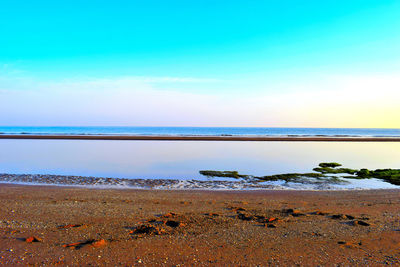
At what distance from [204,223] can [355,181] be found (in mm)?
12039

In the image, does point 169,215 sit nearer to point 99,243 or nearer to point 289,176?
point 99,243

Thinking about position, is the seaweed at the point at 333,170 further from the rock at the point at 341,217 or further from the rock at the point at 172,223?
the rock at the point at 172,223

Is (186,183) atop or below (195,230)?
below

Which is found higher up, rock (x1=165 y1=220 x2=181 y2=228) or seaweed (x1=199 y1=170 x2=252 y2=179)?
rock (x1=165 y1=220 x2=181 y2=228)

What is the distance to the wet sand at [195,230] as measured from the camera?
18.6 feet

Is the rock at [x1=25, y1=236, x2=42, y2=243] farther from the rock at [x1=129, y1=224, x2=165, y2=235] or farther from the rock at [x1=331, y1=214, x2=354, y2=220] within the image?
the rock at [x1=331, y1=214, x2=354, y2=220]

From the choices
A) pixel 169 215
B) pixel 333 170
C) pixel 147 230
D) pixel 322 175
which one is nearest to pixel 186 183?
pixel 169 215

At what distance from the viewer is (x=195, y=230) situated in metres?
7.19

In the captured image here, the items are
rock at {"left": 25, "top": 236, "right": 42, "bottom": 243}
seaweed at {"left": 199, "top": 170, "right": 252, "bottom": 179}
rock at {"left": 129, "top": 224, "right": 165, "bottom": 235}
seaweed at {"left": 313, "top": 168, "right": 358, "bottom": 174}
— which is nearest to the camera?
rock at {"left": 25, "top": 236, "right": 42, "bottom": 243}

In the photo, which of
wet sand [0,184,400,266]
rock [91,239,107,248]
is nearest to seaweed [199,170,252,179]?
wet sand [0,184,400,266]

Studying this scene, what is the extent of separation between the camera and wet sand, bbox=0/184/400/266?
18.6 ft

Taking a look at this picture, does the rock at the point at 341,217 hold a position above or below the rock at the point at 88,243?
below

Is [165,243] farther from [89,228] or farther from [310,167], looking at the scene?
[310,167]

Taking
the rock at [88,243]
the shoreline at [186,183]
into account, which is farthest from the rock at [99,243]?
the shoreline at [186,183]
